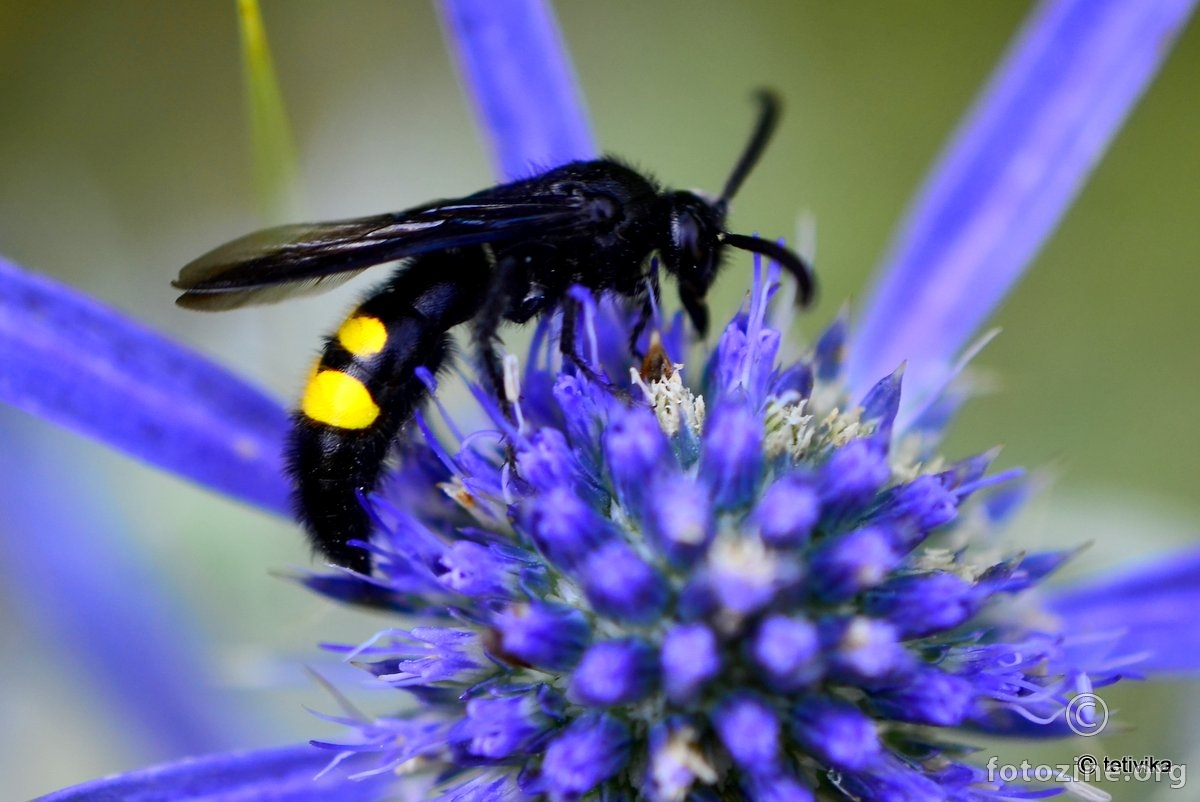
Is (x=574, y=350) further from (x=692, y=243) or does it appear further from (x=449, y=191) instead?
(x=449, y=191)

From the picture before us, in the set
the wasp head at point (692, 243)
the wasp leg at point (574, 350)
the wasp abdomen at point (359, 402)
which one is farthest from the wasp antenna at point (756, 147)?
the wasp abdomen at point (359, 402)

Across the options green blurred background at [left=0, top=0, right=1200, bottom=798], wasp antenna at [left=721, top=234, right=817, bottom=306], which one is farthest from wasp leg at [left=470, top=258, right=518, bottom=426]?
green blurred background at [left=0, top=0, right=1200, bottom=798]

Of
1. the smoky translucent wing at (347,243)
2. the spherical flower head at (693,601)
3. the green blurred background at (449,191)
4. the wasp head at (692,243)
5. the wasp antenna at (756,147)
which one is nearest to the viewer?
the spherical flower head at (693,601)

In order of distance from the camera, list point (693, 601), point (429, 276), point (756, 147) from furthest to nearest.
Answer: point (756, 147), point (429, 276), point (693, 601)

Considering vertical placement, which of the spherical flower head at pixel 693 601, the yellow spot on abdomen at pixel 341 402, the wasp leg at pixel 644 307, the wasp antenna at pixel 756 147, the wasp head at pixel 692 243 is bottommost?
the spherical flower head at pixel 693 601

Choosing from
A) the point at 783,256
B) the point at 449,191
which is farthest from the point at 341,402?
the point at 449,191

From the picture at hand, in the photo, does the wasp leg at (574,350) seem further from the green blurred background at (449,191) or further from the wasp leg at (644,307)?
the green blurred background at (449,191)

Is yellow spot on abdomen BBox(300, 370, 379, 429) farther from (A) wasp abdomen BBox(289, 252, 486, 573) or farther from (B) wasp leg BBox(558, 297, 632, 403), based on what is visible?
(B) wasp leg BBox(558, 297, 632, 403)

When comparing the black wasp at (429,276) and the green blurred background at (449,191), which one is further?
the green blurred background at (449,191)
